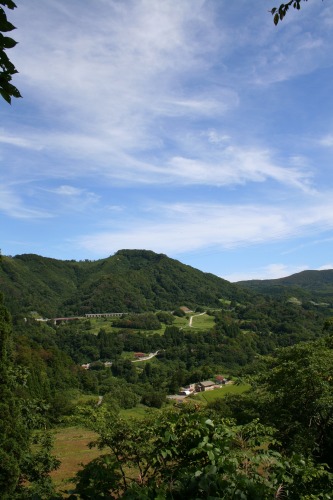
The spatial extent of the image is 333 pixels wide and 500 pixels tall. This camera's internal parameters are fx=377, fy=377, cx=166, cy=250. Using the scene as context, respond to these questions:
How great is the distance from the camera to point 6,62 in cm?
236

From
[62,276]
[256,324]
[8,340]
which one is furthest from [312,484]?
[62,276]

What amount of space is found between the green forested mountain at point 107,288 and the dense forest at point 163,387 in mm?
738

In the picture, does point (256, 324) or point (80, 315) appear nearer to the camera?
point (256, 324)

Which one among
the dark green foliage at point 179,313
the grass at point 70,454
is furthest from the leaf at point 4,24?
the dark green foliage at point 179,313

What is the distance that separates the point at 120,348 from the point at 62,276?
102 meters

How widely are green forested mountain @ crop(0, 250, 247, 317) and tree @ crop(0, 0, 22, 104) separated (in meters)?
131

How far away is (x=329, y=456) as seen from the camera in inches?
369

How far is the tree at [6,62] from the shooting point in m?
2.24

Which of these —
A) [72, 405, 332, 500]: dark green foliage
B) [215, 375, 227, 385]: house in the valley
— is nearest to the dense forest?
[72, 405, 332, 500]: dark green foliage

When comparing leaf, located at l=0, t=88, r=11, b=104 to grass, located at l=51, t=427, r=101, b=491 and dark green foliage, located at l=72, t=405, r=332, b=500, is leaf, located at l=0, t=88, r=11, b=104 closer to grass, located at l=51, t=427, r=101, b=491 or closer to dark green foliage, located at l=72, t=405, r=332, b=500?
dark green foliage, located at l=72, t=405, r=332, b=500

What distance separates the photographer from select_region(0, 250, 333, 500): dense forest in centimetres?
330

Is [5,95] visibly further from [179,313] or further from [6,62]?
[179,313]

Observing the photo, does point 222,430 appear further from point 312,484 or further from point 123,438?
point 123,438

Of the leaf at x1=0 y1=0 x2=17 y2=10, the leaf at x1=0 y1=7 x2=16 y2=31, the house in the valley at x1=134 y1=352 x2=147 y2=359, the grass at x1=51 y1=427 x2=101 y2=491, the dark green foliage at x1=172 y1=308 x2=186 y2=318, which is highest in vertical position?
the leaf at x1=0 y1=0 x2=17 y2=10
